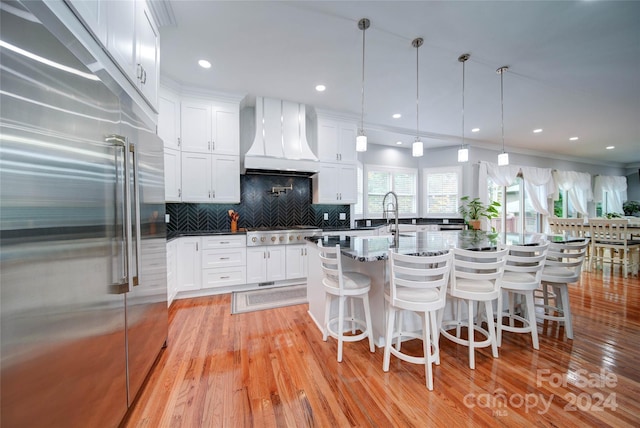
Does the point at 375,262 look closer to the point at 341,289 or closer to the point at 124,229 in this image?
the point at 341,289

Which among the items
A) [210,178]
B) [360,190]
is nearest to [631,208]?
[360,190]

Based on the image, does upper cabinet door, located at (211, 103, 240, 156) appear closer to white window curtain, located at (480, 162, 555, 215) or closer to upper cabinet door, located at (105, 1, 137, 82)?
upper cabinet door, located at (105, 1, 137, 82)

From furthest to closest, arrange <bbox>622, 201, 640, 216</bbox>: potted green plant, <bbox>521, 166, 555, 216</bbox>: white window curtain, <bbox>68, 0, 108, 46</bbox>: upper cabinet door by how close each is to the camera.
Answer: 1. <bbox>622, 201, 640, 216</bbox>: potted green plant
2. <bbox>521, 166, 555, 216</bbox>: white window curtain
3. <bbox>68, 0, 108, 46</bbox>: upper cabinet door

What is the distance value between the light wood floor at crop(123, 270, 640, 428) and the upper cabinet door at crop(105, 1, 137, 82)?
2.09 metres

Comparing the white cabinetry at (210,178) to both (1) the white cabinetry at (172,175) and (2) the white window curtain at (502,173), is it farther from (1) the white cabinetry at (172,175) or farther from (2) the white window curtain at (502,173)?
(2) the white window curtain at (502,173)

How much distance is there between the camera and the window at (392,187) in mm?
5453

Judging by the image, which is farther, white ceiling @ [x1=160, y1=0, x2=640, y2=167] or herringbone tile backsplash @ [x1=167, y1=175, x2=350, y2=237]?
herringbone tile backsplash @ [x1=167, y1=175, x2=350, y2=237]

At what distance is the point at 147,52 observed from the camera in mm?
1843

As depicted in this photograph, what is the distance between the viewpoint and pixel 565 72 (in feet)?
9.57

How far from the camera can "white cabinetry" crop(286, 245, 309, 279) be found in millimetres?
3645

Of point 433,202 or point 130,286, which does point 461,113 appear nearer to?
point 433,202

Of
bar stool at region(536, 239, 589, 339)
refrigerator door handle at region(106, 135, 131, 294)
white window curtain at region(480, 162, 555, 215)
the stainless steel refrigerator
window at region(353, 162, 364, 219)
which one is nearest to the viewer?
the stainless steel refrigerator

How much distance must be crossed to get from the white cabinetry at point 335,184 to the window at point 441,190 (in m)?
2.59

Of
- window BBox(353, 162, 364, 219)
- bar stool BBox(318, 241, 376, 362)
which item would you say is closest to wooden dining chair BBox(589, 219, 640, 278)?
window BBox(353, 162, 364, 219)
